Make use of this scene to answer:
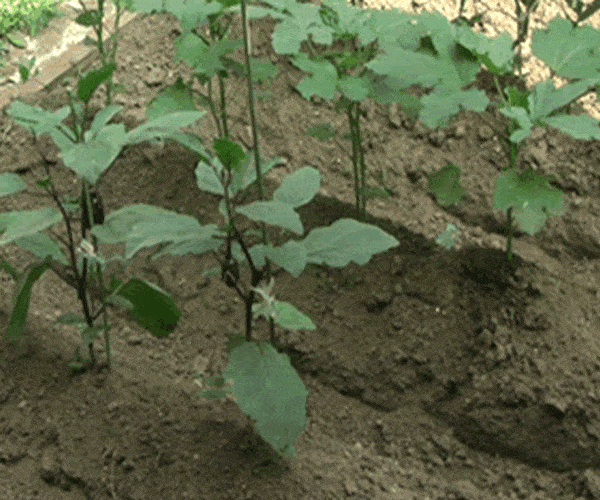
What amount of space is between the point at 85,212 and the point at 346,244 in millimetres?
635

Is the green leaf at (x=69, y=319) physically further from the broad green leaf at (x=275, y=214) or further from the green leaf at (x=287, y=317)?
the broad green leaf at (x=275, y=214)

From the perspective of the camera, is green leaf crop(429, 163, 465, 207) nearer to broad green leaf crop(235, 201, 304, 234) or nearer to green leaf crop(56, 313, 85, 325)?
broad green leaf crop(235, 201, 304, 234)

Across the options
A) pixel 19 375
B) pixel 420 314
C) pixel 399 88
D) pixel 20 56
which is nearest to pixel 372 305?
pixel 420 314

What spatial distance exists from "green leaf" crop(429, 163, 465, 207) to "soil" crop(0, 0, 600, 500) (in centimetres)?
24

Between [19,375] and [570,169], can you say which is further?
[570,169]

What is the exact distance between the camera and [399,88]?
2.21m

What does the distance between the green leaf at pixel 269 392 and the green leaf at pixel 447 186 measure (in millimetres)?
837

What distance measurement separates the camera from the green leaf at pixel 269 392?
165cm

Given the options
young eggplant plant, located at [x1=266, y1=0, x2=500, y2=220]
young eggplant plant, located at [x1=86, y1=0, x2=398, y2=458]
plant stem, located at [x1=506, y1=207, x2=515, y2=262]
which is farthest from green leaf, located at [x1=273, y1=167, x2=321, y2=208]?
plant stem, located at [x1=506, y1=207, x2=515, y2=262]

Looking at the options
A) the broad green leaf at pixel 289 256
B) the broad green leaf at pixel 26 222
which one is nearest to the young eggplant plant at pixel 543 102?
the broad green leaf at pixel 289 256

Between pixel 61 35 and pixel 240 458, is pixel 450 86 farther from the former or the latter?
pixel 61 35

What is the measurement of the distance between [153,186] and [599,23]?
1.83 m

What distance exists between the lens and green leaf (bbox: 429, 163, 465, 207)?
238cm

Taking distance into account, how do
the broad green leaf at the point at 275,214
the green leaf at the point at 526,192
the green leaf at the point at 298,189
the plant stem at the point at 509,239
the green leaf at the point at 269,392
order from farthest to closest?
the plant stem at the point at 509,239
the green leaf at the point at 526,192
the green leaf at the point at 298,189
the green leaf at the point at 269,392
the broad green leaf at the point at 275,214
